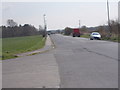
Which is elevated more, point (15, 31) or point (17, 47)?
point (15, 31)

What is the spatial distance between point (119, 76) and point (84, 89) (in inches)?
84.4

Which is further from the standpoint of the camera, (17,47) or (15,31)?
(15,31)

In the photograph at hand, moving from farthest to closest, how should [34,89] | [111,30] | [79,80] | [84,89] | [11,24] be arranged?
1. [11,24]
2. [111,30]
3. [79,80]
4. [34,89]
5. [84,89]

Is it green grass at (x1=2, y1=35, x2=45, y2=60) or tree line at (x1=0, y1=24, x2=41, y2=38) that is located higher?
tree line at (x1=0, y1=24, x2=41, y2=38)

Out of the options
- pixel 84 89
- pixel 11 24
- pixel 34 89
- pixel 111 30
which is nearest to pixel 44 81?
pixel 34 89

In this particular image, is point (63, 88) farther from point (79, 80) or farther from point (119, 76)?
point (119, 76)

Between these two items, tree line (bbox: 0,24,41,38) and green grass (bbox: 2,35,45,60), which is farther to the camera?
tree line (bbox: 0,24,41,38)

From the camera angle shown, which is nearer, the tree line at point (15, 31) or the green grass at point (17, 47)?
the green grass at point (17, 47)

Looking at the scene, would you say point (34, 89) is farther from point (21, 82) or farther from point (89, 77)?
point (89, 77)

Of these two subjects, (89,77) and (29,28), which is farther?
(29,28)

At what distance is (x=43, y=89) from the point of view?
6.86 meters

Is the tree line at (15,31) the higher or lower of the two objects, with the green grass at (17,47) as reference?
higher

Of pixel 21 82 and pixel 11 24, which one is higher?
pixel 11 24

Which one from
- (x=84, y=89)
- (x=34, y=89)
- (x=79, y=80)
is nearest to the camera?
(x=84, y=89)
